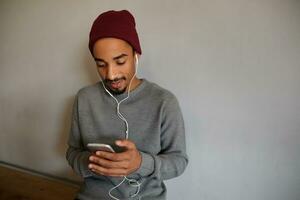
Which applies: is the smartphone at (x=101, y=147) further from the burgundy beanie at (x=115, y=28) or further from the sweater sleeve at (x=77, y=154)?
the burgundy beanie at (x=115, y=28)

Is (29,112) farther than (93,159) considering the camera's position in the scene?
Yes

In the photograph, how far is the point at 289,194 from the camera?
37.9 inches

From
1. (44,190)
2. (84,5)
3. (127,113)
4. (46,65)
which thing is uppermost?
(84,5)

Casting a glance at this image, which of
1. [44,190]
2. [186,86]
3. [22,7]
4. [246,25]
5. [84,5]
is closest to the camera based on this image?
[246,25]

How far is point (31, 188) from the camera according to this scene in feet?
4.69

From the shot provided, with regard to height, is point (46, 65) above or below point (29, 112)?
above

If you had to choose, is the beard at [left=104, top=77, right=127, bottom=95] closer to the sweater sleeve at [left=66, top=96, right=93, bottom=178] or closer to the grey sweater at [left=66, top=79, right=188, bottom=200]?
the grey sweater at [left=66, top=79, right=188, bottom=200]

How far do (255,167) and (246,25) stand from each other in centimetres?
48

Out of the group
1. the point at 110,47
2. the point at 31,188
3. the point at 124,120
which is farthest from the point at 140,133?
the point at 31,188

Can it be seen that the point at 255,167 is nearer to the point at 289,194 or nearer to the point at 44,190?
the point at 289,194

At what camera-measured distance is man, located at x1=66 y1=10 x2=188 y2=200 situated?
90 cm

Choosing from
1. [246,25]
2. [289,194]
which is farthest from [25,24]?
[289,194]

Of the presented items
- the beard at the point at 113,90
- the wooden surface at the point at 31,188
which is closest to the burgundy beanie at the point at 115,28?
the beard at the point at 113,90

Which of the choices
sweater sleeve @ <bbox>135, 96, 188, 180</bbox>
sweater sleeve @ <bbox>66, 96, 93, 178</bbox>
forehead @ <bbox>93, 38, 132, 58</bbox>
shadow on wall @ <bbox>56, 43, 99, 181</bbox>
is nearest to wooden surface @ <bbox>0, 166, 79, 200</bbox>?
shadow on wall @ <bbox>56, 43, 99, 181</bbox>
